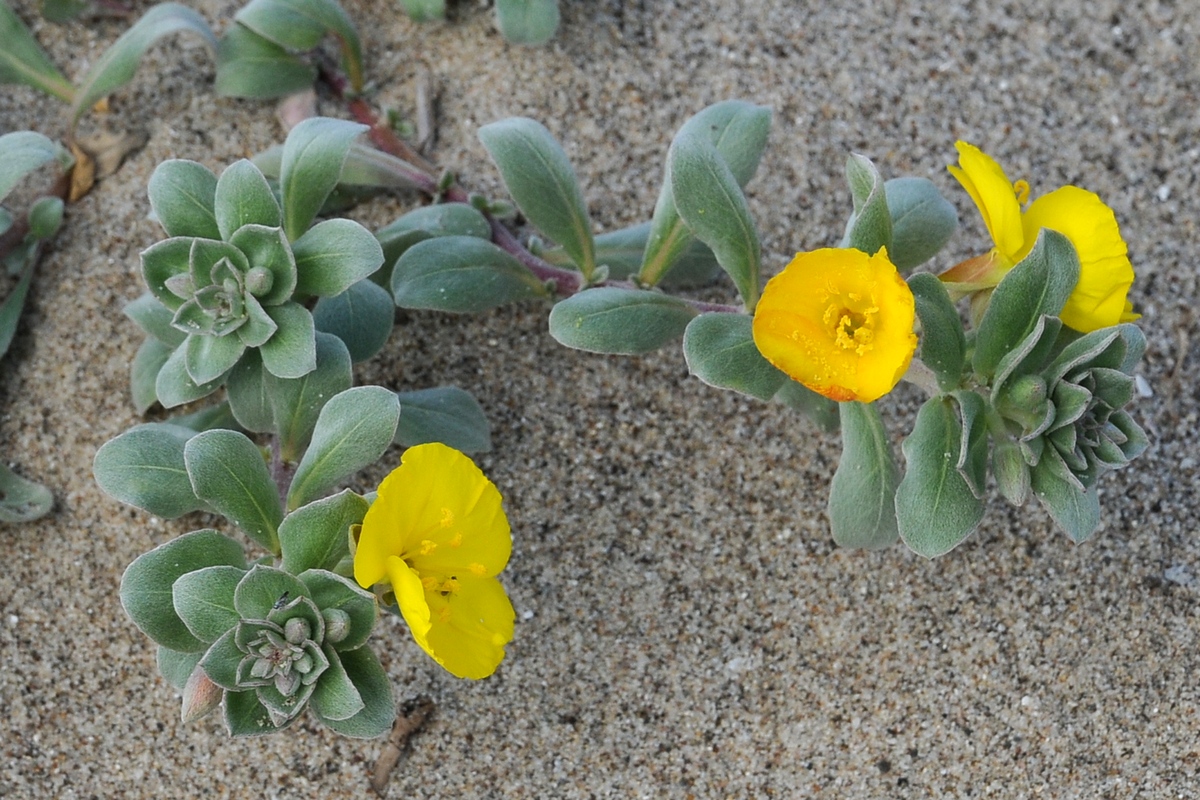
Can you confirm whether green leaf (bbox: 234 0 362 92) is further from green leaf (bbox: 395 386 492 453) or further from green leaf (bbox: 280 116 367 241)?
green leaf (bbox: 395 386 492 453)

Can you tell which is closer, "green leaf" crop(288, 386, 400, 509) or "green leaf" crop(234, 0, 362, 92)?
"green leaf" crop(288, 386, 400, 509)

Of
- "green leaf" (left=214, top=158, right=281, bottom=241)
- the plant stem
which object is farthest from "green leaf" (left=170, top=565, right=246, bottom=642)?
the plant stem

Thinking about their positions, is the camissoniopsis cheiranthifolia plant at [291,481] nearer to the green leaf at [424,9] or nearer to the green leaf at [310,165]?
the green leaf at [310,165]

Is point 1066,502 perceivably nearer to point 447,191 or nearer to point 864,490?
point 864,490

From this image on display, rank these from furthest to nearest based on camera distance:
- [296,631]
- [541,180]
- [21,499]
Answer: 1. [21,499]
2. [541,180]
3. [296,631]

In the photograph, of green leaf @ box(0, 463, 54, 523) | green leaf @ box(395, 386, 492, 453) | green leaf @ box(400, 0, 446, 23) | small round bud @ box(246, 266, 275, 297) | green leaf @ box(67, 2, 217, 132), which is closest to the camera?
small round bud @ box(246, 266, 275, 297)

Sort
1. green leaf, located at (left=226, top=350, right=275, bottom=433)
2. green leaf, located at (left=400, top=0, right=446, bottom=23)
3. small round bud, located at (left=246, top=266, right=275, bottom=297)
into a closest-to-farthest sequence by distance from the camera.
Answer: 1. small round bud, located at (left=246, top=266, right=275, bottom=297)
2. green leaf, located at (left=226, top=350, right=275, bottom=433)
3. green leaf, located at (left=400, top=0, right=446, bottom=23)

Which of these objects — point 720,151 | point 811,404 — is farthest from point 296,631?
point 720,151
